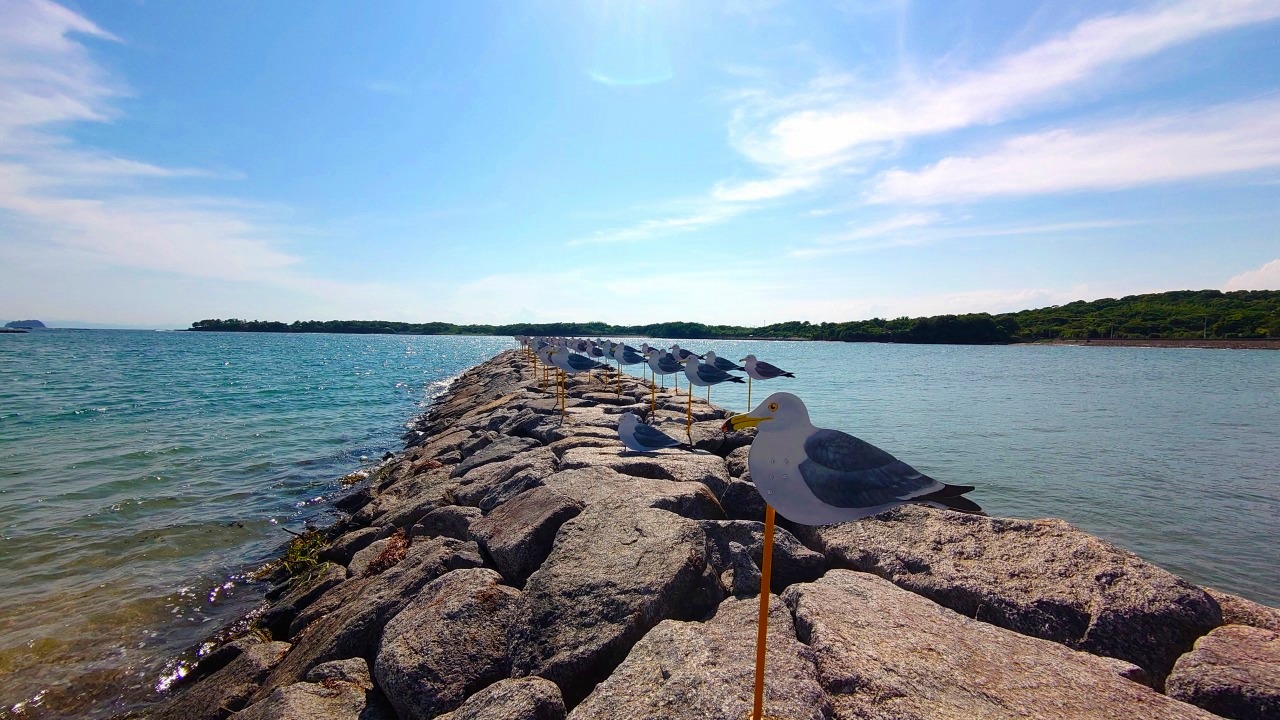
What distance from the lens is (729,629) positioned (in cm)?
392

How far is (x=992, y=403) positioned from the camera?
2195 cm

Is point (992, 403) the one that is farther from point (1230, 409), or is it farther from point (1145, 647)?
point (1145, 647)

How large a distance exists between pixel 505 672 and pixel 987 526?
4.26m

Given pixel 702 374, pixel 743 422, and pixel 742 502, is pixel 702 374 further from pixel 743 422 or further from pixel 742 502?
pixel 743 422

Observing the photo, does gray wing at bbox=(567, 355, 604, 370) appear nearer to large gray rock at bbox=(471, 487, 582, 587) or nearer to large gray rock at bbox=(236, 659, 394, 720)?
large gray rock at bbox=(471, 487, 582, 587)

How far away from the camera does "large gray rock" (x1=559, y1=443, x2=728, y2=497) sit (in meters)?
6.89

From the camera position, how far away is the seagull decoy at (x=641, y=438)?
789 centimetres

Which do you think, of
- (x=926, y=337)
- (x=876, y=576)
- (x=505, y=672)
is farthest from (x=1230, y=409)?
(x=926, y=337)

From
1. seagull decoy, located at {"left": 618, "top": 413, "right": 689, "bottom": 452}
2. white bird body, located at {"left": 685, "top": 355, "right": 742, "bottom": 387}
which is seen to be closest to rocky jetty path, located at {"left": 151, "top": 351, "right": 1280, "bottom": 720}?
seagull decoy, located at {"left": 618, "top": 413, "right": 689, "bottom": 452}

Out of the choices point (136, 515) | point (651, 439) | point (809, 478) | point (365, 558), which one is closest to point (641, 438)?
point (651, 439)

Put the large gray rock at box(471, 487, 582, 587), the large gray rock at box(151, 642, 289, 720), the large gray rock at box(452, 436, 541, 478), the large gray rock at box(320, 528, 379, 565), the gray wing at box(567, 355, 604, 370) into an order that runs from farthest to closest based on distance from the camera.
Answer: the gray wing at box(567, 355, 604, 370)
the large gray rock at box(452, 436, 541, 478)
the large gray rock at box(320, 528, 379, 565)
the large gray rock at box(471, 487, 582, 587)
the large gray rock at box(151, 642, 289, 720)

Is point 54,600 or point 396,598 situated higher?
point 396,598

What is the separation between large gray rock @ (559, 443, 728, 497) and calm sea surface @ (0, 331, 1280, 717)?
463cm

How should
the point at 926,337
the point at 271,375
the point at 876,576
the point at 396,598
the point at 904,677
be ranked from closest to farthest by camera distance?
the point at 904,677, the point at 876,576, the point at 396,598, the point at 271,375, the point at 926,337
